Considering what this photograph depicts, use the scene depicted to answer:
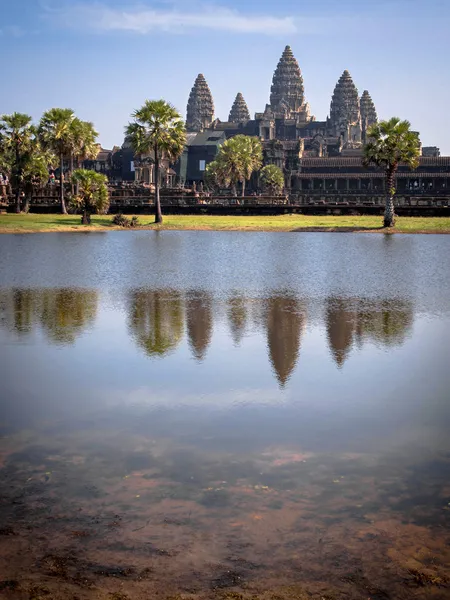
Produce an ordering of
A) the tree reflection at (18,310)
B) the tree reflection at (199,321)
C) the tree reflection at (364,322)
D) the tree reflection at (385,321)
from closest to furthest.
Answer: the tree reflection at (199,321), the tree reflection at (364,322), the tree reflection at (385,321), the tree reflection at (18,310)

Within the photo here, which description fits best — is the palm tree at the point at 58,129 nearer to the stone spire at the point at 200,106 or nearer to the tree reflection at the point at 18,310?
the tree reflection at the point at 18,310

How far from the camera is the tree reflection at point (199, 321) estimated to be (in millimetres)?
16844

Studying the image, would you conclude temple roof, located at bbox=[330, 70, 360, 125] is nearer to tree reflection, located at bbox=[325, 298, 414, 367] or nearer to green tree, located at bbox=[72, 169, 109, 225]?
green tree, located at bbox=[72, 169, 109, 225]

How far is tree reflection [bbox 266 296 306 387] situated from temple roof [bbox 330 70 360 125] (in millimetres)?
170382

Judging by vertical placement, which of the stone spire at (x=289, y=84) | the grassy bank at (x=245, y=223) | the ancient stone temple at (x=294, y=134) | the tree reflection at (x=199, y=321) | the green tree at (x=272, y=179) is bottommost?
the tree reflection at (x=199, y=321)

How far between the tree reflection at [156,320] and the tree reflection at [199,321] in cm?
26

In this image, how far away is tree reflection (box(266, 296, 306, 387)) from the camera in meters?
14.9

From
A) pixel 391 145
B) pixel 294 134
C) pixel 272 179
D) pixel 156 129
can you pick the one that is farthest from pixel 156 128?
pixel 294 134

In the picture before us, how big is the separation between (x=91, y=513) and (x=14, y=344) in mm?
9282

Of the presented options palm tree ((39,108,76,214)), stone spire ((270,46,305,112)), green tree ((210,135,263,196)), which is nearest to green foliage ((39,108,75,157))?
palm tree ((39,108,76,214))

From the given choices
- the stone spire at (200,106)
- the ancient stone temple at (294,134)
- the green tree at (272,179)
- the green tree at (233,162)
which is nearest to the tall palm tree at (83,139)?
the green tree at (233,162)

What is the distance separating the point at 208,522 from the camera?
7.98m

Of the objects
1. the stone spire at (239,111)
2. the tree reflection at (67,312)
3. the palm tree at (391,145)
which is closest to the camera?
the tree reflection at (67,312)

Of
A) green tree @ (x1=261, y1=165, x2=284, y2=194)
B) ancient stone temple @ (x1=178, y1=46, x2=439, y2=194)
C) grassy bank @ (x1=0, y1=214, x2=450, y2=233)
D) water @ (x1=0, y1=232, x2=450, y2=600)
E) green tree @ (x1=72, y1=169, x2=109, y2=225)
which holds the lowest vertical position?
water @ (x1=0, y1=232, x2=450, y2=600)
